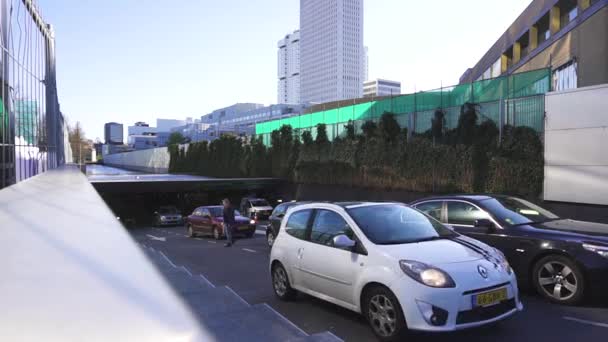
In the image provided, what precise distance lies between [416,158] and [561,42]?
38.8 feet

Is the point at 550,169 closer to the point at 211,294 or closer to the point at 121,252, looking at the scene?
the point at 211,294

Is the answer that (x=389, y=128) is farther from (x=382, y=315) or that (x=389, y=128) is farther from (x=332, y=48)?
(x=332, y=48)

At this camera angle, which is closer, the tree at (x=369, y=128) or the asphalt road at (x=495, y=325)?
the asphalt road at (x=495, y=325)

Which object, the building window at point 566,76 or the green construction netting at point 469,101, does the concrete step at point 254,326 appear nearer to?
the green construction netting at point 469,101

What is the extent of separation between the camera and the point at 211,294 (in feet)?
23.5

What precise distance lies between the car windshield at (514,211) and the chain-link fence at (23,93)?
10.9 m

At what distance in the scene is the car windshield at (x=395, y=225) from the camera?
228 inches

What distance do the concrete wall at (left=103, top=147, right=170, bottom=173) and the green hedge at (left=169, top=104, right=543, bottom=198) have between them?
152 feet

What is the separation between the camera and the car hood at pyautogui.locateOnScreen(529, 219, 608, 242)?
6473 mm

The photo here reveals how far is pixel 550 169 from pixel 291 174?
23.9 m

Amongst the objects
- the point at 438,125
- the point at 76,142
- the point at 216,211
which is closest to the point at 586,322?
the point at 216,211

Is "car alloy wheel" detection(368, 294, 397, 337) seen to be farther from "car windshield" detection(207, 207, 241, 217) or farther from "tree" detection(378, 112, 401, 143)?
"tree" detection(378, 112, 401, 143)

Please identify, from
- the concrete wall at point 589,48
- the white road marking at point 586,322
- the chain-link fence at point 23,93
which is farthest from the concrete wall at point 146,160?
the white road marking at point 586,322

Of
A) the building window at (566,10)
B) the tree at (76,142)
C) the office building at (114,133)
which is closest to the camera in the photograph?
the building window at (566,10)
